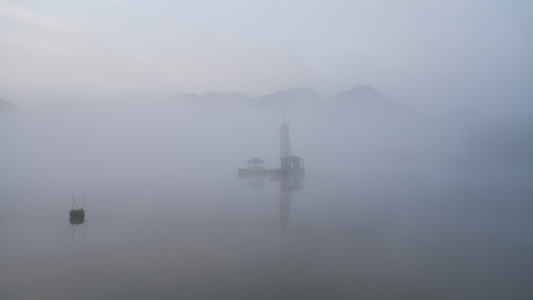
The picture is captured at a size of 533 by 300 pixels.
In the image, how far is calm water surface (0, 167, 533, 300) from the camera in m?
11.9

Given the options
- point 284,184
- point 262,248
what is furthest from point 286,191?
point 262,248

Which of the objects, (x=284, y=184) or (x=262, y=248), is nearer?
A: (x=262, y=248)

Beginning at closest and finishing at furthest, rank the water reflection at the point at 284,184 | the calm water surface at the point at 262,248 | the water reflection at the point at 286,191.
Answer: the calm water surface at the point at 262,248
the water reflection at the point at 286,191
the water reflection at the point at 284,184

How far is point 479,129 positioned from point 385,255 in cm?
11732

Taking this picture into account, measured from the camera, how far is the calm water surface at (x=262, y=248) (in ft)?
39.2

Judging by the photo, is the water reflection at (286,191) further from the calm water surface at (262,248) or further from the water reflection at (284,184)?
the calm water surface at (262,248)

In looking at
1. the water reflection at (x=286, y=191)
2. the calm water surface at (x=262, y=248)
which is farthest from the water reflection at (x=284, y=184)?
the calm water surface at (x=262, y=248)

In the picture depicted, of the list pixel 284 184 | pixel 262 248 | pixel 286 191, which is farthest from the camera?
pixel 284 184

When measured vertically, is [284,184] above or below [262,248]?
above

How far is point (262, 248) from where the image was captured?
1616 centimetres

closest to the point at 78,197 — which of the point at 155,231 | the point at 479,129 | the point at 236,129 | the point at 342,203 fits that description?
the point at 155,231

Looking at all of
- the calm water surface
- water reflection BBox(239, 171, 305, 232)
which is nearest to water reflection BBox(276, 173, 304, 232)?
water reflection BBox(239, 171, 305, 232)

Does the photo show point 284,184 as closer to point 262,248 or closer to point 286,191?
point 286,191

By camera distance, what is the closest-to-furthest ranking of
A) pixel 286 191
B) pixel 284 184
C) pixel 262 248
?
1. pixel 262 248
2. pixel 286 191
3. pixel 284 184
